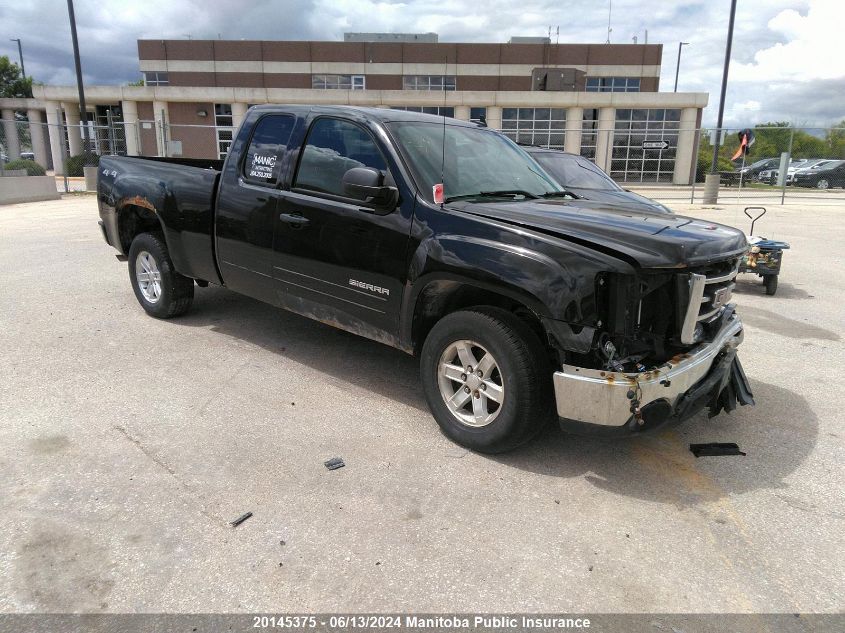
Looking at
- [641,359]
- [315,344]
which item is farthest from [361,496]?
[315,344]

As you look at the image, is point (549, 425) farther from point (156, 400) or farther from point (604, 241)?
point (156, 400)

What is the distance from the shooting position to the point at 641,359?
3291mm

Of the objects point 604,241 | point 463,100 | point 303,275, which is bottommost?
point 303,275

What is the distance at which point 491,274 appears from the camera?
336cm

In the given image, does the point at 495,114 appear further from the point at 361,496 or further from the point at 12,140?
the point at 361,496

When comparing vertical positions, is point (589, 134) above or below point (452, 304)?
above

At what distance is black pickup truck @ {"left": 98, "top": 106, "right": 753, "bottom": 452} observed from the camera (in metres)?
3.14

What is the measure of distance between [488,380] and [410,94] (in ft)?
113

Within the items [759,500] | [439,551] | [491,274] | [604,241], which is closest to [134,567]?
[439,551]

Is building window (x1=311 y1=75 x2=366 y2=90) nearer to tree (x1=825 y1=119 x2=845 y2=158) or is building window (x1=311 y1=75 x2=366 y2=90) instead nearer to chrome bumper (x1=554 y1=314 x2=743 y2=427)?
tree (x1=825 y1=119 x2=845 y2=158)

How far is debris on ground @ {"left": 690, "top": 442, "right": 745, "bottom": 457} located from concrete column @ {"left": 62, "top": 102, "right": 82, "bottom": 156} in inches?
1697

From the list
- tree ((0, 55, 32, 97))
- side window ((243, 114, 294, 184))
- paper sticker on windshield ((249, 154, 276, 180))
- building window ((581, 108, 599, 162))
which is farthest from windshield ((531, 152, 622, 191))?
tree ((0, 55, 32, 97))

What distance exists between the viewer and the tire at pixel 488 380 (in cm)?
335

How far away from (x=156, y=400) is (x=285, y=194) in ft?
5.69
